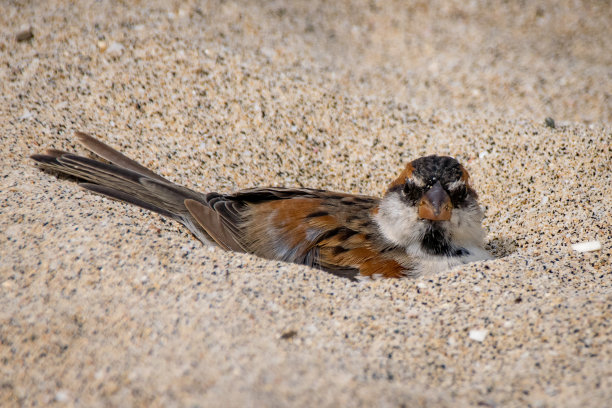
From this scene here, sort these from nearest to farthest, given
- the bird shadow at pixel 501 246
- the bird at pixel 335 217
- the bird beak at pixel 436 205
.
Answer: the bird beak at pixel 436 205, the bird at pixel 335 217, the bird shadow at pixel 501 246

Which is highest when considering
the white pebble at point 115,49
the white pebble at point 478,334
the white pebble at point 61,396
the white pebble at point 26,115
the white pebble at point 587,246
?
the white pebble at point 115,49

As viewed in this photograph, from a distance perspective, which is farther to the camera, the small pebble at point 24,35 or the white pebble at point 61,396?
the small pebble at point 24,35

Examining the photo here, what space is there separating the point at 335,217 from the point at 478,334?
49.1 inches

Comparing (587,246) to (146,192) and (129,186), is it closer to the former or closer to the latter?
(146,192)

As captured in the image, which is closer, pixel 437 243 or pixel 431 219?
pixel 431 219

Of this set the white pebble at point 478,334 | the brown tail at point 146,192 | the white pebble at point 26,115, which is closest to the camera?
the white pebble at point 478,334

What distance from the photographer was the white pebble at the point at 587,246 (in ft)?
11.5

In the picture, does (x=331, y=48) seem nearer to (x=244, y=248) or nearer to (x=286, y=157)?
(x=286, y=157)

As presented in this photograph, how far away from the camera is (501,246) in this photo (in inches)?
153

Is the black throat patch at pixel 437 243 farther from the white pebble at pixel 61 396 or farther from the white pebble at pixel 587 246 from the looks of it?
the white pebble at pixel 61 396

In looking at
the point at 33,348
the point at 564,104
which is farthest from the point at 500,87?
the point at 33,348

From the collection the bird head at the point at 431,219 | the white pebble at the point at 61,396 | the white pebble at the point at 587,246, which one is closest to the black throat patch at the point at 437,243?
the bird head at the point at 431,219

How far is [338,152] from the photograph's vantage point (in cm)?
463

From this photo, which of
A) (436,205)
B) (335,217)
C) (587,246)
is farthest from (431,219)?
(587,246)
